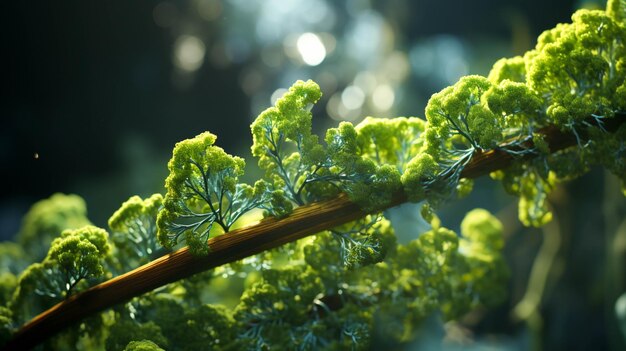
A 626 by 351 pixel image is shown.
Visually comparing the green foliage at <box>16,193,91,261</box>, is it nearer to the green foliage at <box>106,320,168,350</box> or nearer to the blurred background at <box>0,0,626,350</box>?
the blurred background at <box>0,0,626,350</box>

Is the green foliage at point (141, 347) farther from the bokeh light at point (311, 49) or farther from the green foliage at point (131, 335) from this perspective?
the bokeh light at point (311, 49)

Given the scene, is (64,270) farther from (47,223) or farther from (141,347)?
(47,223)

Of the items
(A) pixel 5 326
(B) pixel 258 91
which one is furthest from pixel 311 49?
(A) pixel 5 326

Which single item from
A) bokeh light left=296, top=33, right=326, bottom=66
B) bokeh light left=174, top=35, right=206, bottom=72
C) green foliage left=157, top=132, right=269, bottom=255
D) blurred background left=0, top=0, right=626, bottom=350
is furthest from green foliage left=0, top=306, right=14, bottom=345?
bokeh light left=296, top=33, right=326, bottom=66

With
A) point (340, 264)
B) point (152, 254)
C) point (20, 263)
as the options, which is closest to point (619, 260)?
point (340, 264)

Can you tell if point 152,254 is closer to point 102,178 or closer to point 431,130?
point 431,130
